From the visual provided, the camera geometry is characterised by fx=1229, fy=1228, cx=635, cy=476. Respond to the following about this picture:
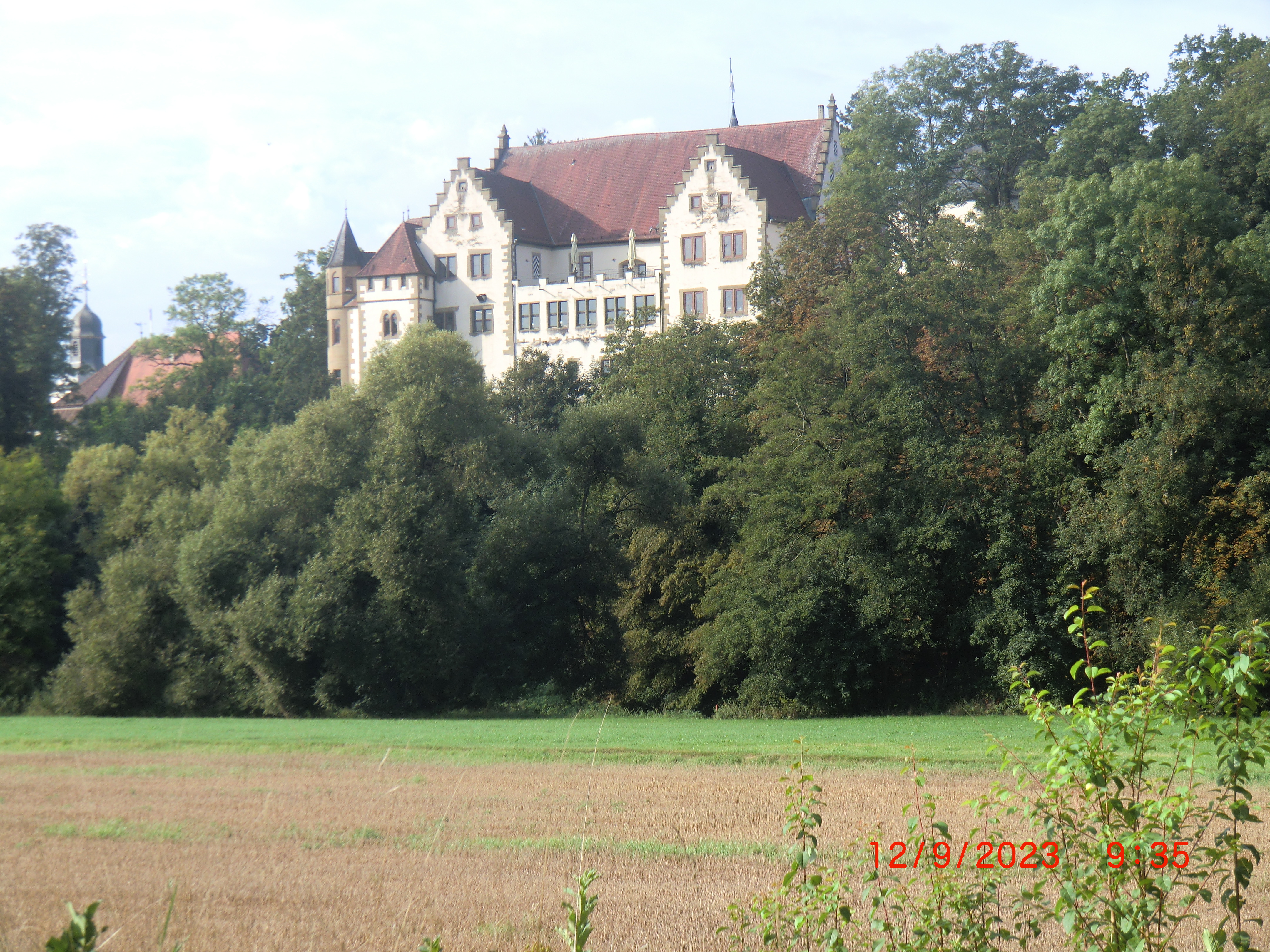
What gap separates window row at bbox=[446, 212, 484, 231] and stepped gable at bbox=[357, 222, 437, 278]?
2332 millimetres

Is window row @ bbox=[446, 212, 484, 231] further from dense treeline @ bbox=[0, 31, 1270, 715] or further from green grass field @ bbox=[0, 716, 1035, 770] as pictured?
green grass field @ bbox=[0, 716, 1035, 770]

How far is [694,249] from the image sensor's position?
233ft

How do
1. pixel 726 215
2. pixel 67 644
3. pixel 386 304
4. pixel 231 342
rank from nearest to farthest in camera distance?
pixel 67 644 < pixel 726 215 < pixel 386 304 < pixel 231 342

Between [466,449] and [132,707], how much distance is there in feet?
50.0

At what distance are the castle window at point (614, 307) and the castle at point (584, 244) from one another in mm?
89

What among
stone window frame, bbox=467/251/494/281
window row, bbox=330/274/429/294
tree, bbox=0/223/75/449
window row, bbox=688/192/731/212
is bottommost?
tree, bbox=0/223/75/449

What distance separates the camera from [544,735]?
99.0ft

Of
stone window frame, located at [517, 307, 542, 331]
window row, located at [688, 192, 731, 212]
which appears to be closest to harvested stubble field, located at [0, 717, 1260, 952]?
window row, located at [688, 192, 731, 212]

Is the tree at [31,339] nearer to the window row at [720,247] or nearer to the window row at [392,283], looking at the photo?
the window row at [392,283]

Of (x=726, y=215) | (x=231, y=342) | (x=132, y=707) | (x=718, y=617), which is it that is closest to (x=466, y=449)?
(x=718, y=617)

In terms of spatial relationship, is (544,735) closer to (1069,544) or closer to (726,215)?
(1069,544)

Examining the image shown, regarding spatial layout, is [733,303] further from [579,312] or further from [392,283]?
[392,283]

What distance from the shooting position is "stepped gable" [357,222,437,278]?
253 feet

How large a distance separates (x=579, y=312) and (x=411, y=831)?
61336mm
